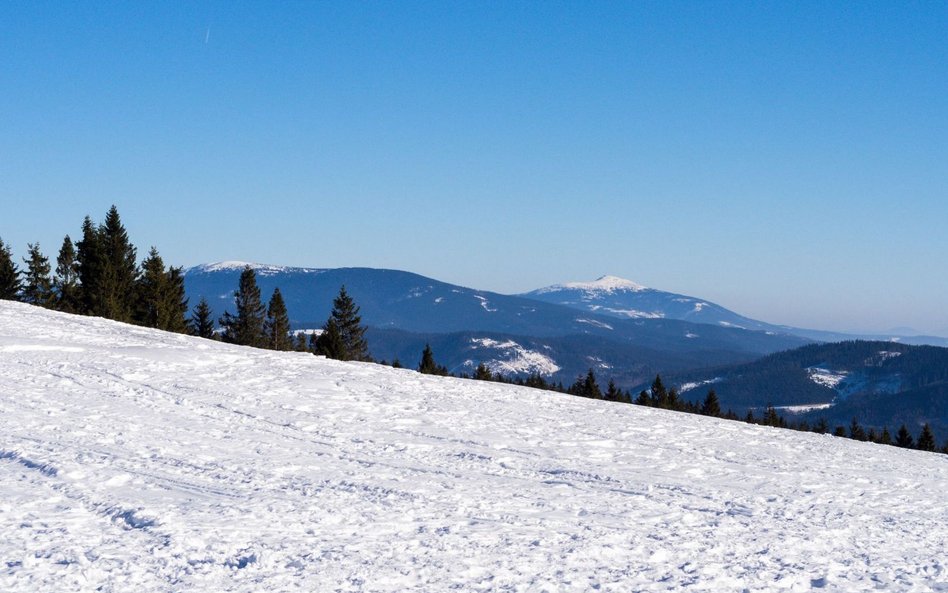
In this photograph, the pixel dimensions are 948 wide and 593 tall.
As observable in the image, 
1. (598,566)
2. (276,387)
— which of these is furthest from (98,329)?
(598,566)

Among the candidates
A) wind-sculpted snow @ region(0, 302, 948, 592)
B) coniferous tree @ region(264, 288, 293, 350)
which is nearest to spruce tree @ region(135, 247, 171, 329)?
coniferous tree @ region(264, 288, 293, 350)

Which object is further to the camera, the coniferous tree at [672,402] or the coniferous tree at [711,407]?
the coniferous tree at [711,407]

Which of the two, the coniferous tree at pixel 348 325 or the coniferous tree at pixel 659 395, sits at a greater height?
the coniferous tree at pixel 348 325

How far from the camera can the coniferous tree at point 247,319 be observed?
69088mm

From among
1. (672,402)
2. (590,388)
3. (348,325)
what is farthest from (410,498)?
(672,402)

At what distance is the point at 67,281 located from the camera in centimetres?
6384

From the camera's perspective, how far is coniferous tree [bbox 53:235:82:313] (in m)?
60.8

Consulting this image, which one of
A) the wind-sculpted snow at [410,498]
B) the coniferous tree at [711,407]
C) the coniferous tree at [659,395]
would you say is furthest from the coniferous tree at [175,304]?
the coniferous tree at [711,407]

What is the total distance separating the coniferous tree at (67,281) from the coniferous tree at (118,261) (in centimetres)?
312

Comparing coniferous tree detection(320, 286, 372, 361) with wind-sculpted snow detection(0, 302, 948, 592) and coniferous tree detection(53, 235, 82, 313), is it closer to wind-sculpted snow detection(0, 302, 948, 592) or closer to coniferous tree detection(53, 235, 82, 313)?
coniferous tree detection(53, 235, 82, 313)

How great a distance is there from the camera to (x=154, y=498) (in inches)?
436

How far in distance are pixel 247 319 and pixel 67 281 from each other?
51.3 ft

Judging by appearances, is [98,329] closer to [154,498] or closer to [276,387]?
[276,387]

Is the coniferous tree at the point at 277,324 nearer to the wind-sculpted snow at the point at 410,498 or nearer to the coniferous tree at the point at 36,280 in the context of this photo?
the coniferous tree at the point at 36,280
